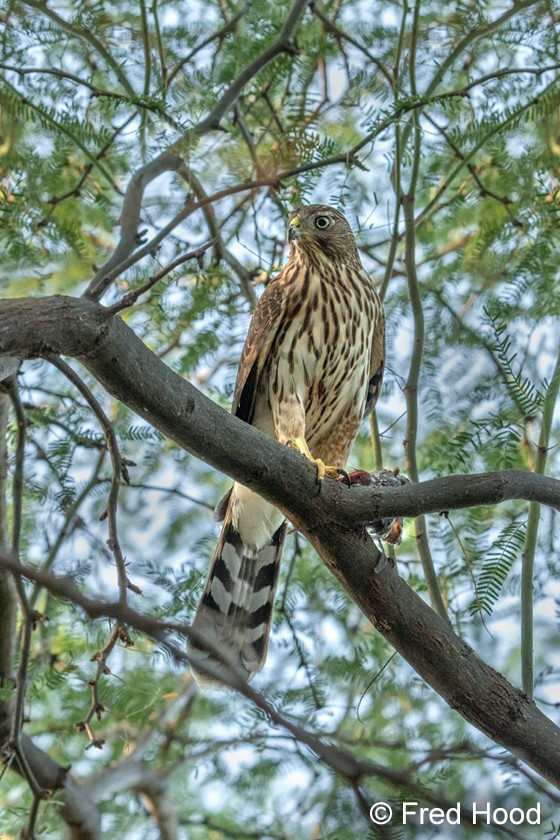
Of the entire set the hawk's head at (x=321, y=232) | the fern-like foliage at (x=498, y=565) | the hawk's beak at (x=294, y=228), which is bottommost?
the fern-like foliage at (x=498, y=565)

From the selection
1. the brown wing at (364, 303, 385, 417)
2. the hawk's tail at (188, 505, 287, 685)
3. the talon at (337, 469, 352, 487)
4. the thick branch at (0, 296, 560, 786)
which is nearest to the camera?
the thick branch at (0, 296, 560, 786)

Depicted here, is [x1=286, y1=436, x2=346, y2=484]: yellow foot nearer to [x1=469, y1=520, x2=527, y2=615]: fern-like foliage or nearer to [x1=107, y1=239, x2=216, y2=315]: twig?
[x1=469, y1=520, x2=527, y2=615]: fern-like foliage

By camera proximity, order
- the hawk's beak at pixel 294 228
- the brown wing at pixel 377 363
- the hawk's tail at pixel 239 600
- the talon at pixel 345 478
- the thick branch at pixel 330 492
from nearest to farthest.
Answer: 1. the thick branch at pixel 330 492
2. the talon at pixel 345 478
3. the hawk's tail at pixel 239 600
4. the hawk's beak at pixel 294 228
5. the brown wing at pixel 377 363

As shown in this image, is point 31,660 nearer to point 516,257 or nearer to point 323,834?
point 323,834

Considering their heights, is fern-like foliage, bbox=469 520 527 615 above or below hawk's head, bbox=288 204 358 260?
below

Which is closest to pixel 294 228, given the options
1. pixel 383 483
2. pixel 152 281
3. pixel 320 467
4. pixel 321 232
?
pixel 321 232

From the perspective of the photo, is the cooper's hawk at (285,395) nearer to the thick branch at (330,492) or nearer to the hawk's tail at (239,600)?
the hawk's tail at (239,600)

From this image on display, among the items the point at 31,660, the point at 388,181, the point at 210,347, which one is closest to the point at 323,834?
the point at 31,660

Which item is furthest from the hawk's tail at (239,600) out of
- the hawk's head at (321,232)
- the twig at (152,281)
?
the twig at (152,281)

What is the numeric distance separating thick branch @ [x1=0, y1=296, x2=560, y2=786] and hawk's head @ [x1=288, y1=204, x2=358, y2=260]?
1.80m

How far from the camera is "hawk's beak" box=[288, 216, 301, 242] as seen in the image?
4.62m

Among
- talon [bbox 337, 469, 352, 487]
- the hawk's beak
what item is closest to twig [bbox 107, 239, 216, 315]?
talon [bbox 337, 469, 352, 487]

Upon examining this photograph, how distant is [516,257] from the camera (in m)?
4.70

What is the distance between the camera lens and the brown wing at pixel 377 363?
187 inches
